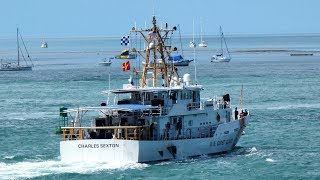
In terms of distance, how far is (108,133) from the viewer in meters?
53.9

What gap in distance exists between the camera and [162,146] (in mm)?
54250

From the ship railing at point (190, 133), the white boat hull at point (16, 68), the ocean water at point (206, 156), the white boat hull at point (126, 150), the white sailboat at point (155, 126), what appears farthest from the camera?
the white boat hull at point (16, 68)

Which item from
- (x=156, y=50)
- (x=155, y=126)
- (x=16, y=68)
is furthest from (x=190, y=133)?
(x=16, y=68)

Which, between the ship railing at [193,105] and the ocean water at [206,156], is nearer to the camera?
the ocean water at [206,156]

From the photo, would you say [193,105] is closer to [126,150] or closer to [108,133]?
[108,133]

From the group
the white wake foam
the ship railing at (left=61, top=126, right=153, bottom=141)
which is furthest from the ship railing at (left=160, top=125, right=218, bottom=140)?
the white wake foam

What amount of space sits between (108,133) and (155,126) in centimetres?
298

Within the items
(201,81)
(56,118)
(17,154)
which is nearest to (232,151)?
(17,154)

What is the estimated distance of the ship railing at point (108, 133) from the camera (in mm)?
52938

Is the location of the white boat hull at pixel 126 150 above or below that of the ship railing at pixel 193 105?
below

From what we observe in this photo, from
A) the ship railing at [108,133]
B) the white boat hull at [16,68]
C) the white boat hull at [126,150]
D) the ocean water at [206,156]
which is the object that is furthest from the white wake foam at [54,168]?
the white boat hull at [16,68]

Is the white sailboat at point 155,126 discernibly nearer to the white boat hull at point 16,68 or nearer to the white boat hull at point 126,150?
the white boat hull at point 126,150

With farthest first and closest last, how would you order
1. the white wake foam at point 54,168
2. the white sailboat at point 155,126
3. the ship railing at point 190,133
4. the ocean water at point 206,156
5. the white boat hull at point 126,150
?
the ship railing at point 190,133, the white sailboat at point 155,126, the white boat hull at point 126,150, the ocean water at point 206,156, the white wake foam at point 54,168

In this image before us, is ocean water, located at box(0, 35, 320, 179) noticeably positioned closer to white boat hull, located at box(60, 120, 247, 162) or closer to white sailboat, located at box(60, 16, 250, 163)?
white boat hull, located at box(60, 120, 247, 162)
